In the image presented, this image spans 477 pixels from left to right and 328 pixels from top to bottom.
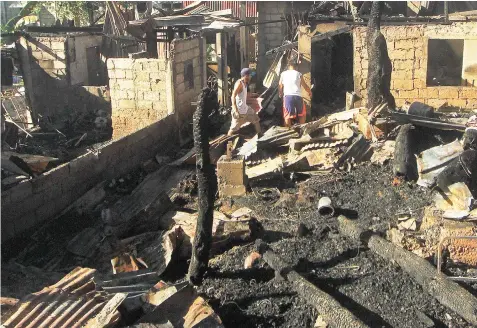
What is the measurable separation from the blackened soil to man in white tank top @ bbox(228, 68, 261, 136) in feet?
10.3

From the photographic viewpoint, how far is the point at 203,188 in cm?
715

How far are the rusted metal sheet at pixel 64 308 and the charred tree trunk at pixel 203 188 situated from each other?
1.34 metres

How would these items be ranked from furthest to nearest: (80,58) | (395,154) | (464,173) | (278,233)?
(80,58) < (395,154) < (464,173) < (278,233)

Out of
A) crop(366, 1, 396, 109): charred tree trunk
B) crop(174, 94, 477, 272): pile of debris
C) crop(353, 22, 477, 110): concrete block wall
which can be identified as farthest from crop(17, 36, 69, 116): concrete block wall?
crop(366, 1, 396, 109): charred tree trunk

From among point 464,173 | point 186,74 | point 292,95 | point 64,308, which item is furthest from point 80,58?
point 64,308

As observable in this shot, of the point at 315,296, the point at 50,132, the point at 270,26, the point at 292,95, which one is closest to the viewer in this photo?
the point at 315,296

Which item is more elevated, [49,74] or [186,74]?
[186,74]

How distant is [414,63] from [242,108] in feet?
15.1

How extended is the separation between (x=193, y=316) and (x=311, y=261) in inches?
91.8

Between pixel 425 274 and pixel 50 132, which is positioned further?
pixel 50 132

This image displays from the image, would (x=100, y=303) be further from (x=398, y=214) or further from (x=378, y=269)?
(x=398, y=214)

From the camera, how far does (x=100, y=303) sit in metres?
6.23

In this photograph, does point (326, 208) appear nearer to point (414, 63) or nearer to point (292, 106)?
point (292, 106)

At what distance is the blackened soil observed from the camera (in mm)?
6773
